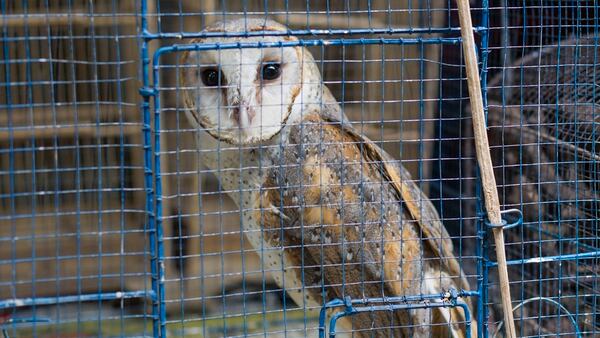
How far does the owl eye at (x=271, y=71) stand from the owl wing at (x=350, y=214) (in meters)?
0.16

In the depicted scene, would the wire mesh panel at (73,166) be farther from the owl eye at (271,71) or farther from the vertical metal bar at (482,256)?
the vertical metal bar at (482,256)

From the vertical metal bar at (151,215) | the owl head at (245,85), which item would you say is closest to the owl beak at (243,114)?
the owl head at (245,85)

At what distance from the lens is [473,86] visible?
1564 millimetres

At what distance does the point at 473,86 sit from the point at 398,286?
0.75 metres

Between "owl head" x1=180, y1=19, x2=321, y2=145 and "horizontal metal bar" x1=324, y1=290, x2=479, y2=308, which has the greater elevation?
"owl head" x1=180, y1=19, x2=321, y2=145

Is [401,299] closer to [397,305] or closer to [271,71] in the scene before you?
[397,305]

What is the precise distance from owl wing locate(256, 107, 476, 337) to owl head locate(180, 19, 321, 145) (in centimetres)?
9

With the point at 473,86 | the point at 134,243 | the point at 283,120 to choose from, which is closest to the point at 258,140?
the point at 283,120

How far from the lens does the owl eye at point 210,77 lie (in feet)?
6.31

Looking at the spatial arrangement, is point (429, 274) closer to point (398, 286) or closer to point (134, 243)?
point (398, 286)

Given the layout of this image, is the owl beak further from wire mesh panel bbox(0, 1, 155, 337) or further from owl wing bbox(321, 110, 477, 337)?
wire mesh panel bbox(0, 1, 155, 337)

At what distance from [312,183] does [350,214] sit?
14 centimetres

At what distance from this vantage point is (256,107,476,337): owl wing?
201 cm

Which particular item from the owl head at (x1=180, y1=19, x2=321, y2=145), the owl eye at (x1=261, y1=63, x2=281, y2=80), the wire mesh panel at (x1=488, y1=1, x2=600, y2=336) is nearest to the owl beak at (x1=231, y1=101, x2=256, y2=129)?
the owl head at (x1=180, y1=19, x2=321, y2=145)
